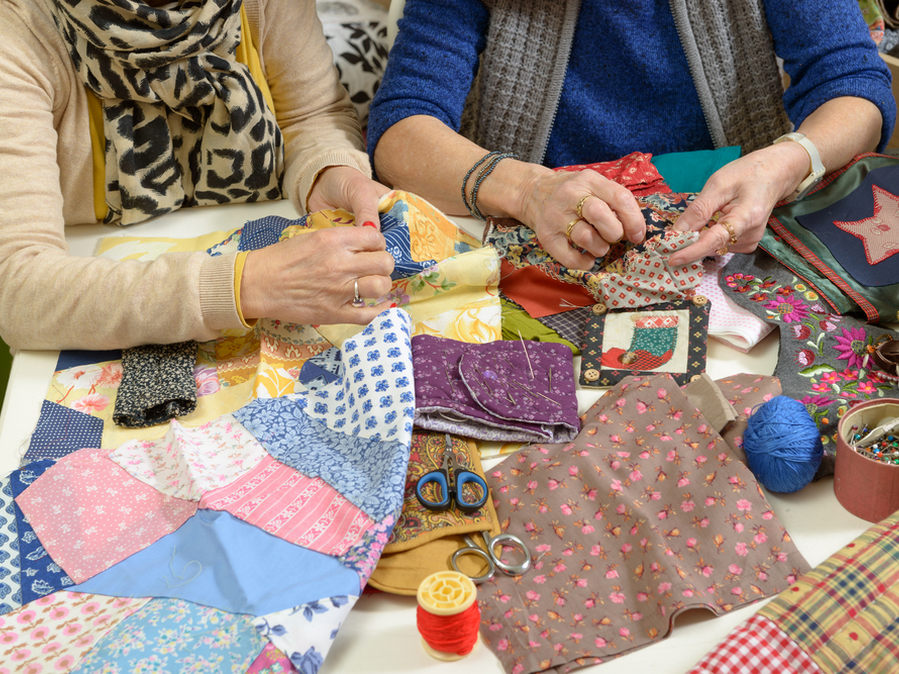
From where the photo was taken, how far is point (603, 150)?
60.9 inches

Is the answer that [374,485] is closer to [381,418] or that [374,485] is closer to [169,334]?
[381,418]

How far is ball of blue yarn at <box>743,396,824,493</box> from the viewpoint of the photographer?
88 centimetres

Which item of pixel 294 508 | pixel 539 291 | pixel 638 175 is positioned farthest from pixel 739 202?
pixel 294 508

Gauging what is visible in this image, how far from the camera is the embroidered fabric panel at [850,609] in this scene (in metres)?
0.69

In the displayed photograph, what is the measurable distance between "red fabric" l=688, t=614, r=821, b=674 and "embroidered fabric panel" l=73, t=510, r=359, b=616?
0.33m

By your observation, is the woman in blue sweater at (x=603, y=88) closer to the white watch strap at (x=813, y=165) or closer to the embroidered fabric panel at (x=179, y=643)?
the white watch strap at (x=813, y=165)

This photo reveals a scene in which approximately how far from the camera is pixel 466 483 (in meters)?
0.91

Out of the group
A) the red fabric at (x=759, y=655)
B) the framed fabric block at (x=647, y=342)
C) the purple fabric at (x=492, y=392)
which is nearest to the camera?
the red fabric at (x=759, y=655)

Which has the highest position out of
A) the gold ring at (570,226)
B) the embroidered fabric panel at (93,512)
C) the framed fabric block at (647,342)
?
the gold ring at (570,226)

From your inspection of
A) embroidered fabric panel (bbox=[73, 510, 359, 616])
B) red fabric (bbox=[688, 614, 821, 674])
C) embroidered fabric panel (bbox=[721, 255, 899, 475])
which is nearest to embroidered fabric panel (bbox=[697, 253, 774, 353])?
embroidered fabric panel (bbox=[721, 255, 899, 475])

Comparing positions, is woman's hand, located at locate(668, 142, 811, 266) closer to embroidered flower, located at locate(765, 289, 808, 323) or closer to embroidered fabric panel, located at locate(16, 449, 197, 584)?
embroidered flower, located at locate(765, 289, 808, 323)

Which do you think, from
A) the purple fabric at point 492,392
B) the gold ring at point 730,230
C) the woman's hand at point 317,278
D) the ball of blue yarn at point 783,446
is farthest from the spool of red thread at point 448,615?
the gold ring at point 730,230

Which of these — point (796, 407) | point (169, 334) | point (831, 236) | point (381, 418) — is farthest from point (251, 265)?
point (831, 236)

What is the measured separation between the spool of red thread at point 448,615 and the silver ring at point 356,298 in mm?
475
